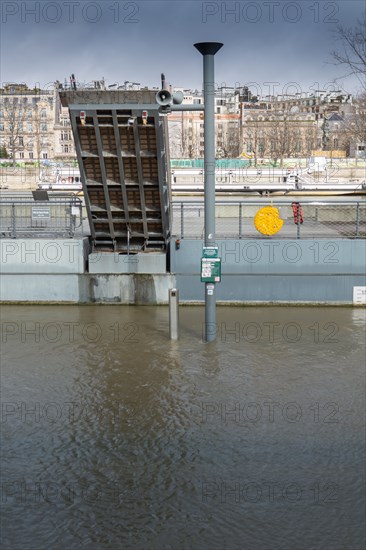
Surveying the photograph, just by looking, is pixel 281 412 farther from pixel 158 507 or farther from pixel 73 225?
pixel 73 225

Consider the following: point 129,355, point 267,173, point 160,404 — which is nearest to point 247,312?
point 129,355

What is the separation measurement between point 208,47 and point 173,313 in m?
5.07

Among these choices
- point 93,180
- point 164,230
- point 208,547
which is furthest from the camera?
point 164,230

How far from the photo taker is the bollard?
1469cm

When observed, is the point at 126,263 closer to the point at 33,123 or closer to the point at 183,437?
the point at 183,437

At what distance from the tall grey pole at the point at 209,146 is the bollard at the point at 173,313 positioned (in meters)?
0.63

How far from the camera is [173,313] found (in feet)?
48.6

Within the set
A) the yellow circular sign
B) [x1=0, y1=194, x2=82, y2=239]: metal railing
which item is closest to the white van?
the yellow circular sign

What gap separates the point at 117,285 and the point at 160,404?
7.82 m

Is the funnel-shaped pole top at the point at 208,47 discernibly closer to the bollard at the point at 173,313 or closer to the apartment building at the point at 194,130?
the bollard at the point at 173,313

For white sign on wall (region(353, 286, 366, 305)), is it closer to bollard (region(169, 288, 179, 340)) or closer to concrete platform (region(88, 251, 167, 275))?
concrete platform (region(88, 251, 167, 275))

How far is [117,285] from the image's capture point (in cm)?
1870

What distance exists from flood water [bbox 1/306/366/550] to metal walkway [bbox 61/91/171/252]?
313cm

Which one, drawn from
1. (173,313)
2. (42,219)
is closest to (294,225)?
(42,219)
